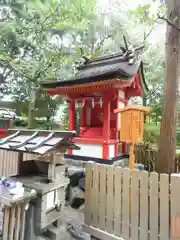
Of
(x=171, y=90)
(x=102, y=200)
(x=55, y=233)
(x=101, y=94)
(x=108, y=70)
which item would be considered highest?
(x=108, y=70)

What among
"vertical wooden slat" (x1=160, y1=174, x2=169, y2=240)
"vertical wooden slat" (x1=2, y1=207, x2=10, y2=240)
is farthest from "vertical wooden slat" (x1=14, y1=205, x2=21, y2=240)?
"vertical wooden slat" (x1=160, y1=174, x2=169, y2=240)

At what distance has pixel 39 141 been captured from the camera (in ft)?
9.17

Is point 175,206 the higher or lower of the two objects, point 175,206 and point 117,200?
the higher

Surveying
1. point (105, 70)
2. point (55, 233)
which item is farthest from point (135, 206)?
point (105, 70)

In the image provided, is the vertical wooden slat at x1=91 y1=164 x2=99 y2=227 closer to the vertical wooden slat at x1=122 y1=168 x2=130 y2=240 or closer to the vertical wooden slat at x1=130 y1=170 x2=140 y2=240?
the vertical wooden slat at x1=122 y1=168 x2=130 y2=240

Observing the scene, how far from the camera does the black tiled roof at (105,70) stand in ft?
17.0

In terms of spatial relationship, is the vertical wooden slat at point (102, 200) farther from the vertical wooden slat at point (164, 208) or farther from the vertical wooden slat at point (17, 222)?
the vertical wooden slat at point (17, 222)

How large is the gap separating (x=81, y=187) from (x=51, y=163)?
2451 mm

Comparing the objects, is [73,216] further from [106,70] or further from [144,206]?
[106,70]

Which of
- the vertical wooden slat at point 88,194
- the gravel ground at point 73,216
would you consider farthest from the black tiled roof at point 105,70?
the gravel ground at point 73,216

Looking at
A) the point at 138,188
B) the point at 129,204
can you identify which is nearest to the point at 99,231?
the point at 129,204

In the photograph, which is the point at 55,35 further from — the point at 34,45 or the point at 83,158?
the point at 83,158

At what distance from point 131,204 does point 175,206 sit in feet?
2.34

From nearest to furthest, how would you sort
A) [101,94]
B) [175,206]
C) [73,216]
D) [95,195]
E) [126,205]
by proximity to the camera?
[175,206] < [126,205] < [95,195] < [73,216] < [101,94]
